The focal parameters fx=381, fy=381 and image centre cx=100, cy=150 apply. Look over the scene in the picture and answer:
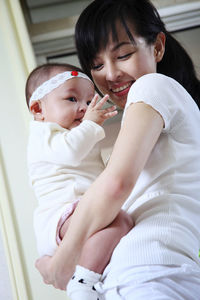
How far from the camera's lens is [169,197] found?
27.8 inches

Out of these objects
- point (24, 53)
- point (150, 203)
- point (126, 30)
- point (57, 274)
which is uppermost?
point (126, 30)

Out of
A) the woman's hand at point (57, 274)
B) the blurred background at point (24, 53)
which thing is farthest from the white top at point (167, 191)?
the blurred background at point (24, 53)

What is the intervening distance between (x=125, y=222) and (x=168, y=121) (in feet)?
0.68

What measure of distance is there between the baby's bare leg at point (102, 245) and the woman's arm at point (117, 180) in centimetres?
1

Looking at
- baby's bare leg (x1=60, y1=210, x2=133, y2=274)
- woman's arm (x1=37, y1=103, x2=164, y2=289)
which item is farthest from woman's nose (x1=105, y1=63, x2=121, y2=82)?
baby's bare leg (x1=60, y1=210, x2=133, y2=274)

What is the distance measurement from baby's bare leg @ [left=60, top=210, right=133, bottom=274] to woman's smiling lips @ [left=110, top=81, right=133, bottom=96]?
1.44ft

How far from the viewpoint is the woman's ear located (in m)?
1.08

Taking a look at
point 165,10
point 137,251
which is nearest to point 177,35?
point 165,10

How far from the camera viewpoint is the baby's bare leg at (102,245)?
0.68 metres

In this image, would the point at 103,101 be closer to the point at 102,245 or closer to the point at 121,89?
the point at 121,89

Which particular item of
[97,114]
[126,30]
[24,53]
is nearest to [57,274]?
[97,114]

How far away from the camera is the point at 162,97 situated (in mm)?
719

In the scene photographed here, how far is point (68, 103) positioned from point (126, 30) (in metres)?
0.25

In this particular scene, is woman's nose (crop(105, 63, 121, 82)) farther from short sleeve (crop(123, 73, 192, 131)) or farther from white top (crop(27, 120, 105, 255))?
short sleeve (crop(123, 73, 192, 131))
